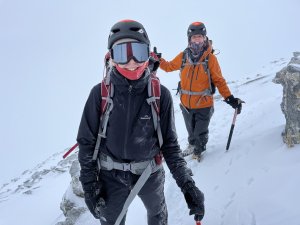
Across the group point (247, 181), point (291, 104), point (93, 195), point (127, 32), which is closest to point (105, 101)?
point (127, 32)

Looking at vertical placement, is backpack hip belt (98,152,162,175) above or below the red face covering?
below

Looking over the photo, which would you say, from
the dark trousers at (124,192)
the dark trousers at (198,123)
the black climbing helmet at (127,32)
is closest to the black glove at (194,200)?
the dark trousers at (124,192)

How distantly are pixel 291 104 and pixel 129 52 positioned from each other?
3960 mm

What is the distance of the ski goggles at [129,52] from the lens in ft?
11.3

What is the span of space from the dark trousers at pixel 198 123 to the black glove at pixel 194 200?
353 centimetres

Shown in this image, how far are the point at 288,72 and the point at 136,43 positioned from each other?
12.9ft

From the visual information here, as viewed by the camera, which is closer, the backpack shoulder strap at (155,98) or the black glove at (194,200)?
the backpack shoulder strap at (155,98)

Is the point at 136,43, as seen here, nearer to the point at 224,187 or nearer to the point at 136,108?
the point at 136,108

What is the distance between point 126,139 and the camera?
3.67 meters

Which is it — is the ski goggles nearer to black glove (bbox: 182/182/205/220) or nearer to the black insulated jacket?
the black insulated jacket

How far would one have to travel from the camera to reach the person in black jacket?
11.5 feet

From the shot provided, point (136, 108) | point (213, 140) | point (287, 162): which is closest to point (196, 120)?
point (213, 140)

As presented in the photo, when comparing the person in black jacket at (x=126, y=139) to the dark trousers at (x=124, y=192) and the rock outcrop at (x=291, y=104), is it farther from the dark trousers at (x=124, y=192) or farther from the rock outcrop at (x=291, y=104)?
the rock outcrop at (x=291, y=104)

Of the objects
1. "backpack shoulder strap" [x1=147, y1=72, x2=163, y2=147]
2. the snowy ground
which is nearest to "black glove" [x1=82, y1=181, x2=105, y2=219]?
"backpack shoulder strap" [x1=147, y1=72, x2=163, y2=147]
